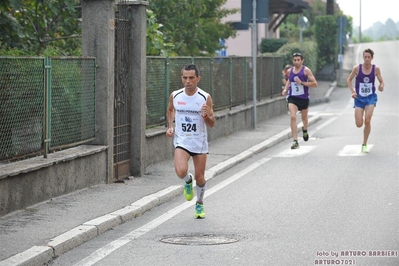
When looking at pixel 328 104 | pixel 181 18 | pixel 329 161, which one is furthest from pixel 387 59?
pixel 329 161

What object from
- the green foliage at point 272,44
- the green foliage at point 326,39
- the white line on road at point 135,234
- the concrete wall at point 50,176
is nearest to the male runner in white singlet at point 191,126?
the white line on road at point 135,234

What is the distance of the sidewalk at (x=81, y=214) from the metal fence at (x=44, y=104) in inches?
29.2

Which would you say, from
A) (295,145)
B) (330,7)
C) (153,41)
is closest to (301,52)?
(330,7)

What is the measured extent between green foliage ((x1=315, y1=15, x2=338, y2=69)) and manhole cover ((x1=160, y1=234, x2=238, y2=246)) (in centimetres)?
4036

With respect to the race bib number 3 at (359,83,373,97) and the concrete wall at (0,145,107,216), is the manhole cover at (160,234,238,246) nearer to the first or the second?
the concrete wall at (0,145,107,216)

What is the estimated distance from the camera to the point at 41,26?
18953 millimetres

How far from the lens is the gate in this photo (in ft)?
47.3

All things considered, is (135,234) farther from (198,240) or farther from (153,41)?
(153,41)

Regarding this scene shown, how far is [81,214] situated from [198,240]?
1.84 m

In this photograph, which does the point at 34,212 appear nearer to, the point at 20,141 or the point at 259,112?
the point at 20,141

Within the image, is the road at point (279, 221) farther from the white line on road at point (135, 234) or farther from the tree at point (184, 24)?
the tree at point (184, 24)

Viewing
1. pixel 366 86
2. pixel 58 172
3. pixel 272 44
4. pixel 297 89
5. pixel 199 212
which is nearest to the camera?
pixel 199 212

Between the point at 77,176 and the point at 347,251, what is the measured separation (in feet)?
16.3

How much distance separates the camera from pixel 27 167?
37.2ft
